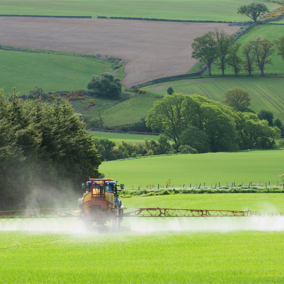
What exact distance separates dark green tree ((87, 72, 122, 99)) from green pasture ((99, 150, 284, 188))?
6076 centimetres

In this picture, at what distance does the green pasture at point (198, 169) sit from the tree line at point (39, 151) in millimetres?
14953

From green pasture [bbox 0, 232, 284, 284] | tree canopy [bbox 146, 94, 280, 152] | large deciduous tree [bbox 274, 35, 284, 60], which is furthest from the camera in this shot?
large deciduous tree [bbox 274, 35, 284, 60]

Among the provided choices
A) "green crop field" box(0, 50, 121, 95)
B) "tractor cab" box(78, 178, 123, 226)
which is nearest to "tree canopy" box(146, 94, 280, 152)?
"green crop field" box(0, 50, 121, 95)

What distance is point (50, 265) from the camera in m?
19.1

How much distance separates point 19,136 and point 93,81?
116m

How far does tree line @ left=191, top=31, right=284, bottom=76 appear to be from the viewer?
18338 cm

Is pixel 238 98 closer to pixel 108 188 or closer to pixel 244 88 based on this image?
pixel 244 88

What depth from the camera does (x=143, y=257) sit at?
67.3 feet

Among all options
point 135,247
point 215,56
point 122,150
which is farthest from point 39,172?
point 215,56

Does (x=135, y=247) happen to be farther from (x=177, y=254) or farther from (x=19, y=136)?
(x=19, y=136)

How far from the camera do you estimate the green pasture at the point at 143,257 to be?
56.6 feet

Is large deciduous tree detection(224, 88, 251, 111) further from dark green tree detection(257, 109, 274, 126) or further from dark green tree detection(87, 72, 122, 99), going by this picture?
dark green tree detection(87, 72, 122, 99)

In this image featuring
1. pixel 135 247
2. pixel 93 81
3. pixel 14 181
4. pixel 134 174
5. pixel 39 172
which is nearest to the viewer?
pixel 135 247

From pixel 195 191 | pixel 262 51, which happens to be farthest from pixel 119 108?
pixel 195 191
